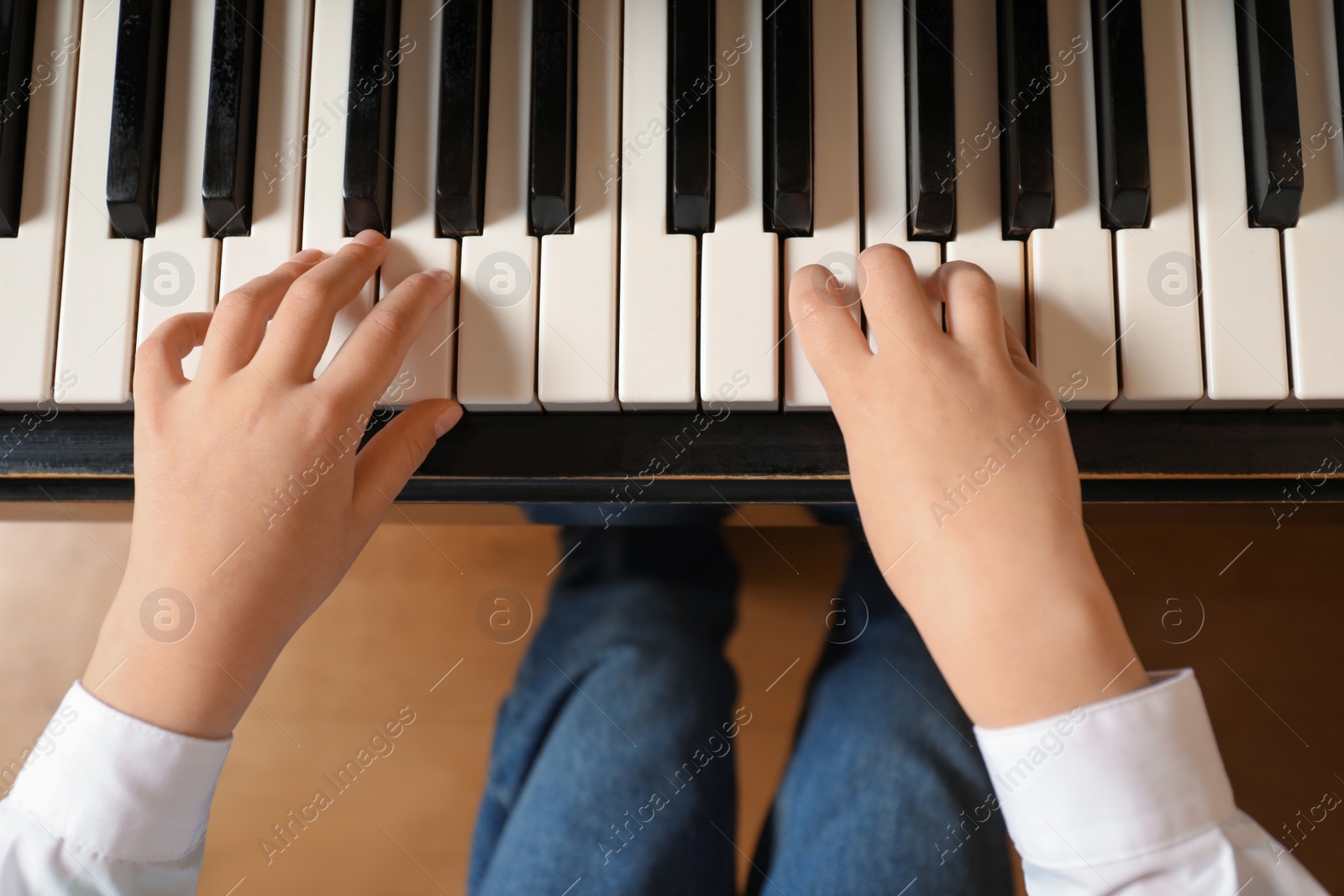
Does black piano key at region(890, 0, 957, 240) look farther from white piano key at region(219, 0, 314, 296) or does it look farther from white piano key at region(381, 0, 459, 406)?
white piano key at region(219, 0, 314, 296)

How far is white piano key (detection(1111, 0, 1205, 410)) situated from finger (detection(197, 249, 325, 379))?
0.55 metres

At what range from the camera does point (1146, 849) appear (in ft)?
1.64

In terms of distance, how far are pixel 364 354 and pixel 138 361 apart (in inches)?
6.0

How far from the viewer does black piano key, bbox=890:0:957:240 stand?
0.52 m

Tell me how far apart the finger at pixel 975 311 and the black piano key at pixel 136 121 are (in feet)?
1.80

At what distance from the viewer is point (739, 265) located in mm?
532

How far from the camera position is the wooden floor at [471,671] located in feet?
2.27

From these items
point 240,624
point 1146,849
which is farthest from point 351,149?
point 1146,849

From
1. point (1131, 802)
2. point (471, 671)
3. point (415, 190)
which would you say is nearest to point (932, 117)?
point (415, 190)

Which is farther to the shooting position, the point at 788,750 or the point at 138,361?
the point at 788,750

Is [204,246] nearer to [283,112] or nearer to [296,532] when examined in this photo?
[283,112]

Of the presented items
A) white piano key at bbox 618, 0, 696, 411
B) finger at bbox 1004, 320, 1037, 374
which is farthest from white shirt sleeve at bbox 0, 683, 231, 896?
finger at bbox 1004, 320, 1037, 374

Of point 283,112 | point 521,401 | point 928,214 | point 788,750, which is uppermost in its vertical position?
point 283,112

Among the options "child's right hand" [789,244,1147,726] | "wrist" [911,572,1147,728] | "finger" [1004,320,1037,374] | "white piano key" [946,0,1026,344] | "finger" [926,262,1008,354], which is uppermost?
"white piano key" [946,0,1026,344]
